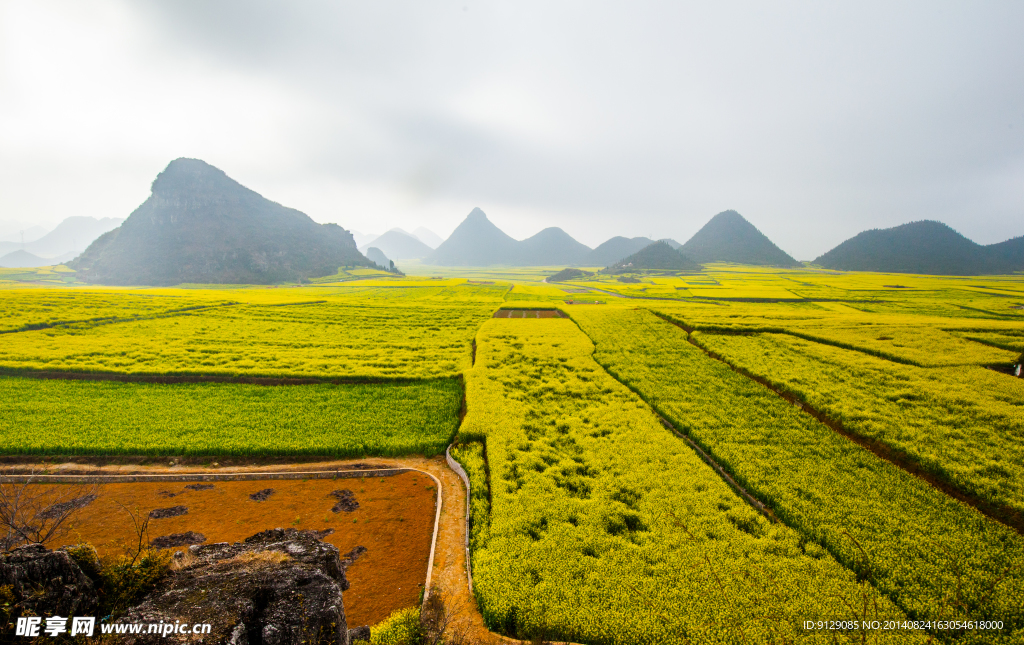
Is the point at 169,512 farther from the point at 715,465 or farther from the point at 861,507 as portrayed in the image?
the point at 861,507

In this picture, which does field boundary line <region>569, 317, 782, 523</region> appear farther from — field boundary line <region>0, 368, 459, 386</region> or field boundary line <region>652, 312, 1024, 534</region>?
field boundary line <region>0, 368, 459, 386</region>

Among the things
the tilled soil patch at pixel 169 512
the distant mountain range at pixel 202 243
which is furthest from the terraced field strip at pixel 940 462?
the distant mountain range at pixel 202 243

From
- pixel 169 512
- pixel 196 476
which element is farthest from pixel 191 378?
pixel 169 512

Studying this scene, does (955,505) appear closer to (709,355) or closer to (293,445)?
(709,355)

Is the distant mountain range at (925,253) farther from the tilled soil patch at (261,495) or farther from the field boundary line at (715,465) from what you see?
the tilled soil patch at (261,495)

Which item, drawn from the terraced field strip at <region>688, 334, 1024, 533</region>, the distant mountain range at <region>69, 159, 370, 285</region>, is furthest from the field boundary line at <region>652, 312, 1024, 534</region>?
the distant mountain range at <region>69, 159, 370, 285</region>

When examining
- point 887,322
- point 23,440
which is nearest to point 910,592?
point 23,440
